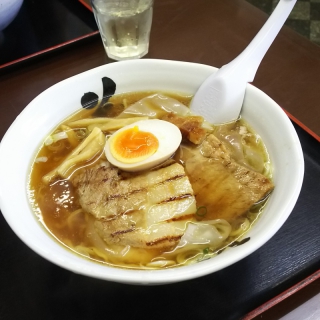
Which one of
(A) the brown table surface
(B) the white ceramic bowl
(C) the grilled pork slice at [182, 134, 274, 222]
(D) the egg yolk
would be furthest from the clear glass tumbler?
(C) the grilled pork slice at [182, 134, 274, 222]

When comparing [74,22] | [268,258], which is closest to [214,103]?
[268,258]

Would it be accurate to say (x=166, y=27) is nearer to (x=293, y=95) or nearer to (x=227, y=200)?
(x=293, y=95)

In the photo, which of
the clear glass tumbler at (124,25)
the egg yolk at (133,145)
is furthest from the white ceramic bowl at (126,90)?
the clear glass tumbler at (124,25)

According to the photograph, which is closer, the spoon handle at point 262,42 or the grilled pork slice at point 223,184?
the grilled pork slice at point 223,184

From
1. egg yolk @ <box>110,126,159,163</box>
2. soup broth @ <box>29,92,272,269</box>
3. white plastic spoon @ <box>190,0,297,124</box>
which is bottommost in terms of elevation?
soup broth @ <box>29,92,272,269</box>

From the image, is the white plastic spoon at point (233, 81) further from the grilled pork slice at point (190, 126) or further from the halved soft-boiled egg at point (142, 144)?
the halved soft-boiled egg at point (142, 144)

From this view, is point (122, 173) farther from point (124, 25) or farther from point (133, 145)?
point (124, 25)

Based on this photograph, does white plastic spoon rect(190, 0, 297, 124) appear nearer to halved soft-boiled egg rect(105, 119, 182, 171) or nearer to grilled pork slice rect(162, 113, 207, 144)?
grilled pork slice rect(162, 113, 207, 144)
